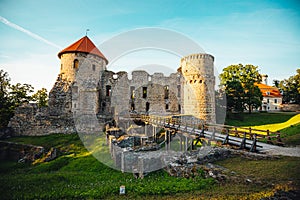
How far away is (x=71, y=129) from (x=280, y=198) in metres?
18.4

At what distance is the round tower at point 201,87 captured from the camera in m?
19.1

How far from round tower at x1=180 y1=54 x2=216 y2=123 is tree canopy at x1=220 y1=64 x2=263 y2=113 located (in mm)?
6540

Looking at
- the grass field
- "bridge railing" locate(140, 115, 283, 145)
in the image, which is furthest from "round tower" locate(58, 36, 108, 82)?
the grass field

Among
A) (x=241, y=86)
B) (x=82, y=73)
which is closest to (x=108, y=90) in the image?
(x=82, y=73)

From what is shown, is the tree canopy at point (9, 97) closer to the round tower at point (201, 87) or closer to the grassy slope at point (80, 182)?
the grassy slope at point (80, 182)

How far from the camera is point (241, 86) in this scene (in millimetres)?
24375

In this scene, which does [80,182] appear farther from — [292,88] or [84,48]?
[292,88]

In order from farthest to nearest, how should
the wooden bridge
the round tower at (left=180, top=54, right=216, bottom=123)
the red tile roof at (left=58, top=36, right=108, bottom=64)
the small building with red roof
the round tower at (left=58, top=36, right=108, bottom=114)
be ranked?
1. the small building with red roof
2. the red tile roof at (left=58, top=36, right=108, bottom=64)
3. the round tower at (left=58, top=36, right=108, bottom=114)
4. the round tower at (left=180, top=54, right=216, bottom=123)
5. the wooden bridge

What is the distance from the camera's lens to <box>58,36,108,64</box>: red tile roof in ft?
68.5

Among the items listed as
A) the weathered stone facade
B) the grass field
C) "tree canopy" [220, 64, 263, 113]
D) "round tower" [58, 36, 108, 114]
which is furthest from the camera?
"tree canopy" [220, 64, 263, 113]

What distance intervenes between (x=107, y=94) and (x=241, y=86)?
2047cm

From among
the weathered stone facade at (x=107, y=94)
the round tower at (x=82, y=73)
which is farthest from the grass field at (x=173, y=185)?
the round tower at (x=82, y=73)

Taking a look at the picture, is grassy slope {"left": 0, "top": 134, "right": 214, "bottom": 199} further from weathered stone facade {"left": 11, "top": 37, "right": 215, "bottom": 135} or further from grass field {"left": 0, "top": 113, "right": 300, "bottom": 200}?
weathered stone facade {"left": 11, "top": 37, "right": 215, "bottom": 135}

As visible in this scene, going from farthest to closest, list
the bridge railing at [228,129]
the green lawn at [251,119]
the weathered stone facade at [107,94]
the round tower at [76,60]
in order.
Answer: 1. the green lawn at [251,119]
2. the round tower at [76,60]
3. the weathered stone facade at [107,94]
4. the bridge railing at [228,129]
